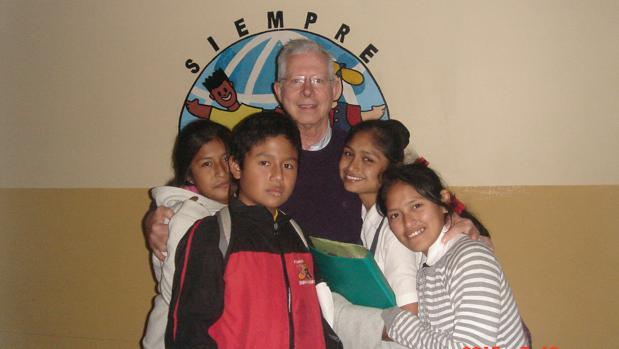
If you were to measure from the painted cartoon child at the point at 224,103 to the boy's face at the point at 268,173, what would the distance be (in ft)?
4.40

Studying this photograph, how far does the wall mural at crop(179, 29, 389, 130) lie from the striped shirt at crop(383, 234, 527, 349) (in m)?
1.37

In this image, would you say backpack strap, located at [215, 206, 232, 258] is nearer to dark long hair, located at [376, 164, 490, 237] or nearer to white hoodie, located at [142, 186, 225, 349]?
white hoodie, located at [142, 186, 225, 349]

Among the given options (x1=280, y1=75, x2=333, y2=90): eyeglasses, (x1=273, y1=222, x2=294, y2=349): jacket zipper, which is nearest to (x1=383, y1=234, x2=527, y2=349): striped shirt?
(x1=273, y1=222, x2=294, y2=349): jacket zipper

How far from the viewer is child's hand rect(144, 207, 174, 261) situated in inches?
64.3

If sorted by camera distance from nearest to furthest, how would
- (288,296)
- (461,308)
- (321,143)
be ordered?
(461,308)
(288,296)
(321,143)

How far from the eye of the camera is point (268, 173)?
149 centimetres

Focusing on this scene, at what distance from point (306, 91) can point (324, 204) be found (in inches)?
18.6

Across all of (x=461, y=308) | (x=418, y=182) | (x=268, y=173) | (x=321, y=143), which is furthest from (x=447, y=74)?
(x=461, y=308)

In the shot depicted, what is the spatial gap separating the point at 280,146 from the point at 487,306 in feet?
2.55

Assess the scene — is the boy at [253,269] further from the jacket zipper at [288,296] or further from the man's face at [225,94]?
the man's face at [225,94]

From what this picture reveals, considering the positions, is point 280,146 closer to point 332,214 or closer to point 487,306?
point 332,214

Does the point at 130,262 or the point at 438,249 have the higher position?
the point at 438,249

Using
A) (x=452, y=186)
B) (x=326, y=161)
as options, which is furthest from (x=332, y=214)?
(x=452, y=186)

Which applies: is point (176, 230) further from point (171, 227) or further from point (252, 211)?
point (252, 211)
